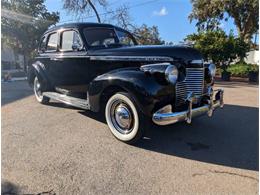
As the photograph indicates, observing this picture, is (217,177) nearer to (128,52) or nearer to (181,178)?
(181,178)

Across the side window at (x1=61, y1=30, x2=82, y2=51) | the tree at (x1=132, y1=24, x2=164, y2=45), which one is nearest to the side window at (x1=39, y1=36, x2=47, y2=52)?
the side window at (x1=61, y1=30, x2=82, y2=51)

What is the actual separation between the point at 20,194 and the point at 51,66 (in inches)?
158

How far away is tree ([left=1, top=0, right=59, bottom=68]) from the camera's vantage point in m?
23.2

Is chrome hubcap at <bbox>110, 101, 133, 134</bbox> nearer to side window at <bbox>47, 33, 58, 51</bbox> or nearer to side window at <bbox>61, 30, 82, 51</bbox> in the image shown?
side window at <bbox>61, 30, 82, 51</bbox>

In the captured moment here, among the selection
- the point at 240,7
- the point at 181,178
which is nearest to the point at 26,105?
the point at 181,178

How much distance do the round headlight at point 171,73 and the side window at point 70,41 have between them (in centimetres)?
216

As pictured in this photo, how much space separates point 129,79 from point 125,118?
65cm

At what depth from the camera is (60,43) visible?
240 inches

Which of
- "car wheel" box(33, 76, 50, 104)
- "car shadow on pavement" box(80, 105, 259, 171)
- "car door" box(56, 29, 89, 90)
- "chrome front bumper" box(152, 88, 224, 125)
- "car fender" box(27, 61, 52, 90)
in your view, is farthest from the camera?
"car wheel" box(33, 76, 50, 104)

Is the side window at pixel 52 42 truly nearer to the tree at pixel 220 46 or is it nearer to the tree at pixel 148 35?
the tree at pixel 220 46

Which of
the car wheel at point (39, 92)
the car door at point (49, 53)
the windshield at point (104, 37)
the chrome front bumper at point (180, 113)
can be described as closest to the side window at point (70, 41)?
the windshield at point (104, 37)

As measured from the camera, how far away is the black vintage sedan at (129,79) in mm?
4055

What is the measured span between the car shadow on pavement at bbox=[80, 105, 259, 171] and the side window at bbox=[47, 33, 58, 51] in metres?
1.76

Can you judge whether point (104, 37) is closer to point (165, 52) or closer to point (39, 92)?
point (165, 52)
